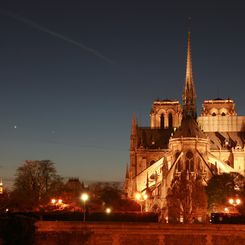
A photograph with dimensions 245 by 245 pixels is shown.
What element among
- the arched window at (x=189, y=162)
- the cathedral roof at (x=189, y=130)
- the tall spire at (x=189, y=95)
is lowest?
the arched window at (x=189, y=162)

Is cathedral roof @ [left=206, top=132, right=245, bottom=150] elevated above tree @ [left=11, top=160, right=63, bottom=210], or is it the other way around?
cathedral roof @ [left=206, top=132, right=245, bottom=150]

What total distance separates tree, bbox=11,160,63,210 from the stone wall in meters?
36.6

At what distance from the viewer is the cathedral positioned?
94.4 metres

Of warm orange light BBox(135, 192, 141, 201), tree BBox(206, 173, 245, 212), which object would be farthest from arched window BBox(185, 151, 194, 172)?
tree BBox(206, 173, 245, 212)

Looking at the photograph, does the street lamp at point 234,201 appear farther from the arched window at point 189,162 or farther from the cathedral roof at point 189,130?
Result: the cathedral roof at point 189,130

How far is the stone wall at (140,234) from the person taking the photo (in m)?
46.2

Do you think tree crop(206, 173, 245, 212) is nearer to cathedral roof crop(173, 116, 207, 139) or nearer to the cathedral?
the cathedral

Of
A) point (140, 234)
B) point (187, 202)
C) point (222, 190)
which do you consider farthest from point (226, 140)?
point (140, 234)

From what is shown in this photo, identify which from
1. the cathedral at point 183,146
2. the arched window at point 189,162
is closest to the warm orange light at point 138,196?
the cathedral at point 183,146

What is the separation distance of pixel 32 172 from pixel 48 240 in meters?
44.2

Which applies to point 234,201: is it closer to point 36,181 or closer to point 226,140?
point 36,181

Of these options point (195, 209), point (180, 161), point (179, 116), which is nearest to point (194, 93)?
point (179, 116)

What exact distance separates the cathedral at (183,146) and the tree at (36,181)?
14557 millimetres

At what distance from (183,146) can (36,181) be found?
1002 inches
